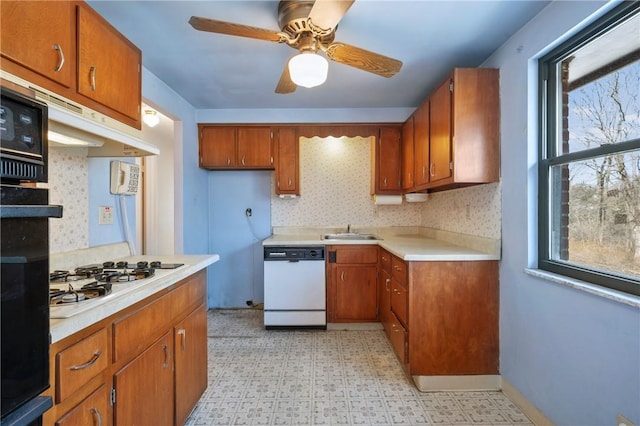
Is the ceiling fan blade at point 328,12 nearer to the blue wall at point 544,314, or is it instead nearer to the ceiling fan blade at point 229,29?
the ceiling fan blade at point 229,29

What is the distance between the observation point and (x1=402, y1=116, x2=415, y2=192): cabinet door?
10.0 feet

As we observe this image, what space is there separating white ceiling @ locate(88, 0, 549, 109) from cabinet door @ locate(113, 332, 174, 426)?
1781 millimetres

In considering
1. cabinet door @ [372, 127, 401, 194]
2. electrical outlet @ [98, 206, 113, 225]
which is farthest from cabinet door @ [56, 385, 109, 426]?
cabinet door @ [372, 127, 401, 194]

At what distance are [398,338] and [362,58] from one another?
2.02 metres

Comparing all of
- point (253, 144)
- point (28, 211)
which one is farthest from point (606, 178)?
point (253, 144)

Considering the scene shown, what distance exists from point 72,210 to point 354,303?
246cm

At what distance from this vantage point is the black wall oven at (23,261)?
637mm

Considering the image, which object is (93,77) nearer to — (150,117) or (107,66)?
(107,66)

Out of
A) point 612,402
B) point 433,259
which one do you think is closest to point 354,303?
point 433,259

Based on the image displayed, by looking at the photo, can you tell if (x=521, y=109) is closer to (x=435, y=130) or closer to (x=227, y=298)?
(x=435, y=130)

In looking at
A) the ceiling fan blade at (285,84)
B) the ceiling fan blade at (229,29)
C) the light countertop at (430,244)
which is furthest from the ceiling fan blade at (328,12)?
the light countertop at (430,244)

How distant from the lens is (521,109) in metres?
1.86

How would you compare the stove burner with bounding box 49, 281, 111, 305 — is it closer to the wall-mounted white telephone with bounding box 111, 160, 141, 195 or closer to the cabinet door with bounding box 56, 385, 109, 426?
the cabinet door with bounding box 56, 385, 109, 426

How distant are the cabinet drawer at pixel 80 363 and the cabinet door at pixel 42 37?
974mm
